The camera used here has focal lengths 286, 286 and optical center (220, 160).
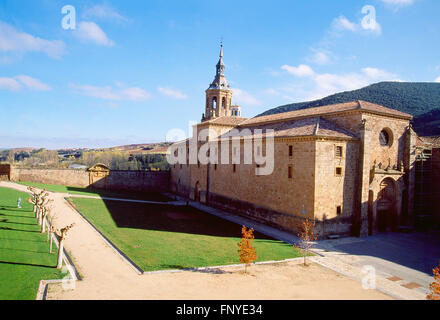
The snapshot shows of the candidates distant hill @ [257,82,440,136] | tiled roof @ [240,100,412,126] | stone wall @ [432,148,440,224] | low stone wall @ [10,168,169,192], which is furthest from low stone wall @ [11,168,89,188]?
distant hill @ [257,82,440,136]

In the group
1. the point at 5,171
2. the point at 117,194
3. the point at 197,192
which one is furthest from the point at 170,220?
the point at 5,171

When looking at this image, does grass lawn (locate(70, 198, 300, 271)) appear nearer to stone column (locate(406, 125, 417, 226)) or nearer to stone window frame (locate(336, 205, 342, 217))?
stone window frame (locate(336, 205, 342, 217))

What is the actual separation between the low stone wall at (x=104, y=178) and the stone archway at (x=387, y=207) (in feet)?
103

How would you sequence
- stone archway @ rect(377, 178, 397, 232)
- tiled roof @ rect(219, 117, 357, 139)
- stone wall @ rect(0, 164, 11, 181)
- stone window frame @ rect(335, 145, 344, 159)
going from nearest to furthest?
1. tiled roof @ rect(219, 117, 357, 139)
2. stone window frame @ rect(335, 145, 344, 159)
3. stone archway @ rect(377, 178, 397, 232)
4. stone wall @ rect(0, 164, 11, 181)

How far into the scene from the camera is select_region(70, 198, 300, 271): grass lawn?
14409 millimetres

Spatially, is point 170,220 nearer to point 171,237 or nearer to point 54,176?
point 171,237

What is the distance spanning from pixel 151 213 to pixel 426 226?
23502mm

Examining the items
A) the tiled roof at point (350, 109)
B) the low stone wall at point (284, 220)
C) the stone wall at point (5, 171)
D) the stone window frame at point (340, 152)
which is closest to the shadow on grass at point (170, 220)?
the low stone wall at point (284, 220)

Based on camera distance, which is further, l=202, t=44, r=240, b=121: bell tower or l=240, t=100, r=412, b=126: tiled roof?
l=202, t=44, r=240, b=121: bell tower

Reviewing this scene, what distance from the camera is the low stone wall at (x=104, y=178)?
126 ft

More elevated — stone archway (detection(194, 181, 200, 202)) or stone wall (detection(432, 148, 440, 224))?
stone wall (detection(432, 148, 440, 224))

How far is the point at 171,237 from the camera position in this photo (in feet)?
61.2

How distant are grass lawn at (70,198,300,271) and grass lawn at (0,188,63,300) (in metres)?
3.53

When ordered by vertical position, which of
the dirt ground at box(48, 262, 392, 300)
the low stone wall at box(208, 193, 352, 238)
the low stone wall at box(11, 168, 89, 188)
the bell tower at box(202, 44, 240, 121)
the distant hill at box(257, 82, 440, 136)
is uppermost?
the distant hill at box(257, 82, 440, 136)
